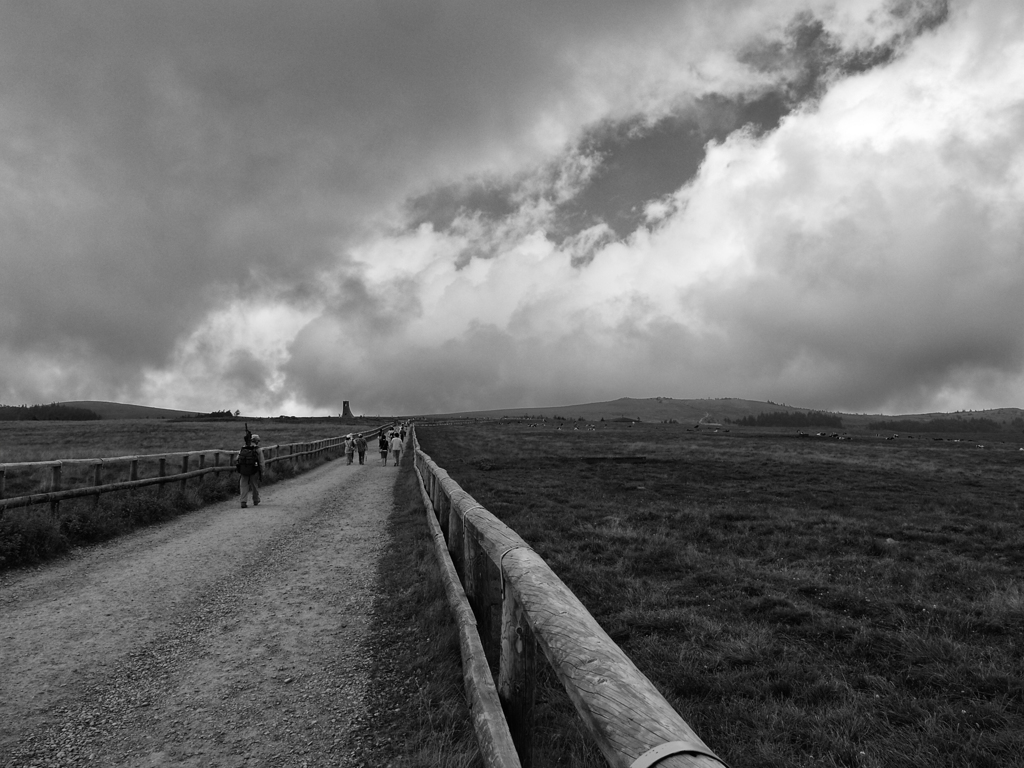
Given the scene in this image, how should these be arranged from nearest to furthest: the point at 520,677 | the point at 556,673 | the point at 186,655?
the point at 556,673
the point at 520,677
the point at 186,655

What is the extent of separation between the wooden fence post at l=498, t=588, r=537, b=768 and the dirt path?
120 cm

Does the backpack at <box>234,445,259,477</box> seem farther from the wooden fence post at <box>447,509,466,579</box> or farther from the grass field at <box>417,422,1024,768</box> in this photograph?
the wooden fence post at <box>447,509,466,579</box>

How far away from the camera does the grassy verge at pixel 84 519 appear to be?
316 inches

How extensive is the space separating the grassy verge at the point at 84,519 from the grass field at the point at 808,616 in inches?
316

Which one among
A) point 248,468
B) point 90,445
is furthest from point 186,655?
point 90,445

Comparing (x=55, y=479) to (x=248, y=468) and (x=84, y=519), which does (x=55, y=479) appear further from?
(x=248, y=468)

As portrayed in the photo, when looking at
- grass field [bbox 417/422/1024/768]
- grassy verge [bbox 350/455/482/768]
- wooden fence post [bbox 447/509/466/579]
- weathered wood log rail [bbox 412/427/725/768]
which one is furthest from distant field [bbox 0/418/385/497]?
grass field [bbox 417/422/1024/768]

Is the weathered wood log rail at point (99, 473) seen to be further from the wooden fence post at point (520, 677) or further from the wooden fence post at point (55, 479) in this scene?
the wooden fence post at point (520, 677)

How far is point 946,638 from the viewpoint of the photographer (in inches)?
228

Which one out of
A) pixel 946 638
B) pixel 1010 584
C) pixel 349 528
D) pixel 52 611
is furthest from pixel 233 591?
pixel 1010 584

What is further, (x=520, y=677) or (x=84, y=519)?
(x=84, y=519)

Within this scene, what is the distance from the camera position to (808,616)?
6.74 m

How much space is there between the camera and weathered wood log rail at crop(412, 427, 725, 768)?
142 cm

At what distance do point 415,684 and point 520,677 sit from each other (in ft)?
5.54
